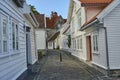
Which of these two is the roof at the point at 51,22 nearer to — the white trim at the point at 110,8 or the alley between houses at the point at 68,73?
the alley between houses at the point at 68,73

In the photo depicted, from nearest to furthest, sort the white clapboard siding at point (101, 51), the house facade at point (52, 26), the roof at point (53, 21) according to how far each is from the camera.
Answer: the white clapboard siding at point (101, 51)
the house facade at point (52, 26)
the roof at point (53, 21)

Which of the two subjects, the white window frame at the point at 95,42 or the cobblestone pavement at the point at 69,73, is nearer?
the cobblestone pavement at the point at 69,73

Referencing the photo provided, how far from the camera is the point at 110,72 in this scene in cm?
1148

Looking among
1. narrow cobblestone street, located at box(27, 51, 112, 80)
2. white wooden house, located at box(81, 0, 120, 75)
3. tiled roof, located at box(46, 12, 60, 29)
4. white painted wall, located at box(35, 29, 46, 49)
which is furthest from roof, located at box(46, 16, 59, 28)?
white wooden house, located at box(81, 0, 120, 75)

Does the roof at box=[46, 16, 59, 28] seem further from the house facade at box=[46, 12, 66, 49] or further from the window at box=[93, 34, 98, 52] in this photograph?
the window at box=[93, 34, 98, 52]

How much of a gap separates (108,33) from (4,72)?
262 inches

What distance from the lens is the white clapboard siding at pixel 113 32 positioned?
11797 mm

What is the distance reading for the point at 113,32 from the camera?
39.1 ft

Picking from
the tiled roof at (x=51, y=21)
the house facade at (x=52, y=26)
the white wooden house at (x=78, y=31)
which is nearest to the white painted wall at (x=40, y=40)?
the house facade at (x=52, y=26)

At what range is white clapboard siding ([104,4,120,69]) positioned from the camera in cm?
1180

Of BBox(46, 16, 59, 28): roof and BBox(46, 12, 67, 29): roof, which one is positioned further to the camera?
BBox(46, 16, 59, 28): roof

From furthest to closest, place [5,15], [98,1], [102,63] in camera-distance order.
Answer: [98,1] → [102,63] → [5,15]

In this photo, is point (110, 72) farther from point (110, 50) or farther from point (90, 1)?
point (90, 1)

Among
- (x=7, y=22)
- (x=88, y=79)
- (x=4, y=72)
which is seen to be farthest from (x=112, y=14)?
(x=4, y=72)
